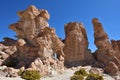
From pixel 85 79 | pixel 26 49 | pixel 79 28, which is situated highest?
pixel 79 28

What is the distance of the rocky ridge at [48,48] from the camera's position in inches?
1361

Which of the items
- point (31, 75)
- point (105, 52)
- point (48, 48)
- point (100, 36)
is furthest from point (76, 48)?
point (31, 75)

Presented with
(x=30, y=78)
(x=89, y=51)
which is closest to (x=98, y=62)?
(x=89, y=51)

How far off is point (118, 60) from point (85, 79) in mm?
13401

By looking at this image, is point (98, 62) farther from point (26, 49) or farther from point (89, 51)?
point (26, 49)

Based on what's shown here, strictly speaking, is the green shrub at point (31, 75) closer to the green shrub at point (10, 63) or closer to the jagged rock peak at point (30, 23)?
the green shrub at point (10, 63)

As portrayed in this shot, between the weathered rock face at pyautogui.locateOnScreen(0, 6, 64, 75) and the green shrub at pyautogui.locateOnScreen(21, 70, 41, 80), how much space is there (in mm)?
1975

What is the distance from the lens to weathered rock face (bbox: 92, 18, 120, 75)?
132 ft

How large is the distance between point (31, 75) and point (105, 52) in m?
20.3

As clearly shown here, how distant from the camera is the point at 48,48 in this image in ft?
117

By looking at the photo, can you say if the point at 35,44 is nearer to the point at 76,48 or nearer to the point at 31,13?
the point at 31,13

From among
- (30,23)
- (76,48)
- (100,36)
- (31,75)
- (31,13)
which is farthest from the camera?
(100,36)

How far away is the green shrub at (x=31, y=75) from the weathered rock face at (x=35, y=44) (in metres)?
1.98

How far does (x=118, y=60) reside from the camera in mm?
42938
